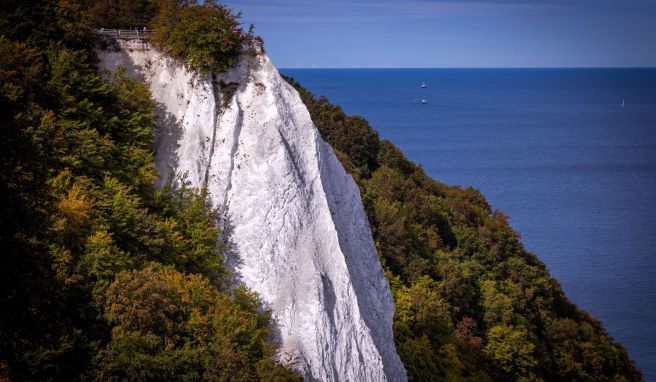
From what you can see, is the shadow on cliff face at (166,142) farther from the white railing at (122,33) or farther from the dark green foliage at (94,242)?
the white railing at (122,33)

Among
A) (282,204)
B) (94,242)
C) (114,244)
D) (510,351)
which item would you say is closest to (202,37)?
(282,204)

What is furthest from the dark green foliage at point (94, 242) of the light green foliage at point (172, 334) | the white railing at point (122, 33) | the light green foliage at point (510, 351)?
the light green foliage at point (510, 351)

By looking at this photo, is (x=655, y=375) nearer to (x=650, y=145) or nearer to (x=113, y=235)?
(x=113, y=235)

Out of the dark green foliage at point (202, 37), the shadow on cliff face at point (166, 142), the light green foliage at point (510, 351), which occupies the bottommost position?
the light green foliage at point (510, 351)

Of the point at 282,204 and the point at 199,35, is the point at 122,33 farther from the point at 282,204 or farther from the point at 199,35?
the point at 282,204

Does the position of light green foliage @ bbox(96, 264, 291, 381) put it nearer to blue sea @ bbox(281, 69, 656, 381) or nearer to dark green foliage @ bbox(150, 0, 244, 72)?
dark green foliage @ bbox(150, 0, 244, 72)
